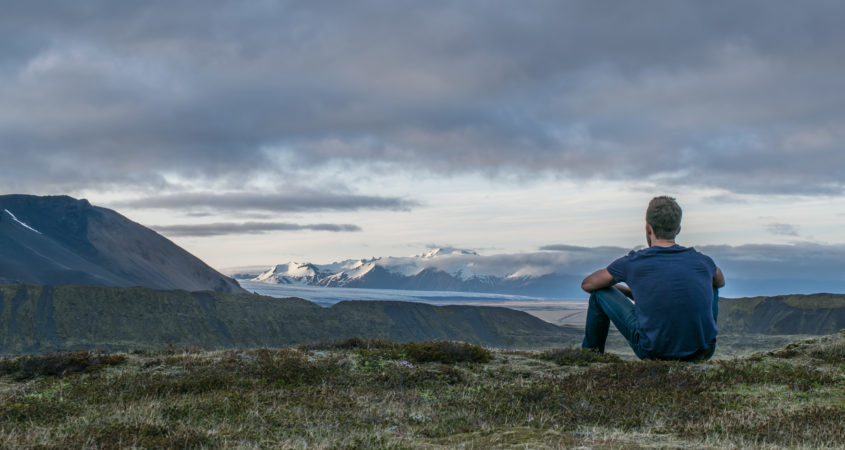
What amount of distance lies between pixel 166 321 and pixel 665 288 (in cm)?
15565

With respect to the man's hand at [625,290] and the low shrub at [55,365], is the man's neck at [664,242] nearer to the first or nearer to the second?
the man's hand at [625,290]

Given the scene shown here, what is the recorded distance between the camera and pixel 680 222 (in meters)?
9.34

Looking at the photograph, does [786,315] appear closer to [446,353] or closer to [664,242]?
[446,353]

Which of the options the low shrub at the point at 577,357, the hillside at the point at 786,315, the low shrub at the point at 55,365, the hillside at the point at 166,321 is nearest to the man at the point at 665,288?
the low shrub at the point at 577,357

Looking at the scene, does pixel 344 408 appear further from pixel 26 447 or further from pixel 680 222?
pixel 680 222

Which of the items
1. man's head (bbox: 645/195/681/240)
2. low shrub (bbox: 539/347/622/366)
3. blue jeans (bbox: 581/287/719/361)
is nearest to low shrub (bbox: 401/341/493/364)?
low shrub (bbox: 539/347/622/366)

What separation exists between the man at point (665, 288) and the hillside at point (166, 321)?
13056 centimetres

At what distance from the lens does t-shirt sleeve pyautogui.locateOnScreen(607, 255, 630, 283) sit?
375 inches

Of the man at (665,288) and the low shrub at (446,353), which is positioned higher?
the man at (665,288)

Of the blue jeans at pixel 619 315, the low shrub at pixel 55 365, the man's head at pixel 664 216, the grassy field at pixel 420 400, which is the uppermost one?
the man's head at pixel 664 216

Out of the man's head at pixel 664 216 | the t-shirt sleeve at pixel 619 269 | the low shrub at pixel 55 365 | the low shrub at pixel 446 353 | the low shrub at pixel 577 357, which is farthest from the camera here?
the low shrub at pixel 446 353

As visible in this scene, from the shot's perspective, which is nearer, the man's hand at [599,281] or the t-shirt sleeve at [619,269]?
the t-shirt sleeve at [619,269]

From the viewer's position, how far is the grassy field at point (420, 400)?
6.51 meters

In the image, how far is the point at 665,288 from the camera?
9.10 m
